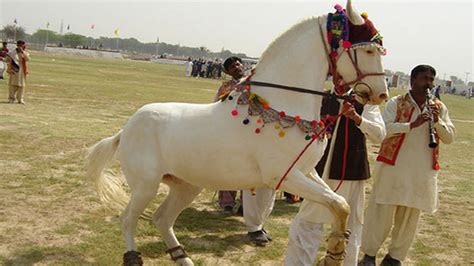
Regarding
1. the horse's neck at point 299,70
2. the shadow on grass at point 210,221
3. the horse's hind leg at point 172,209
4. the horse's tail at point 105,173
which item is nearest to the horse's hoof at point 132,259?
the horse's hind leg at point 172,209

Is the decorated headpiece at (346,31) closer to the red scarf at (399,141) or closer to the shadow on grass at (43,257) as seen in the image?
the red scarf at (399,141)

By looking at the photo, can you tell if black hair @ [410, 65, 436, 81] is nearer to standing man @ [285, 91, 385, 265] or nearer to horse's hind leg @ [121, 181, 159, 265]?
standing man @ [285, 91, 385, 265]

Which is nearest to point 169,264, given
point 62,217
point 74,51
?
point 62,217

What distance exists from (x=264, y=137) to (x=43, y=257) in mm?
2578

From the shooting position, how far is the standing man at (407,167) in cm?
499

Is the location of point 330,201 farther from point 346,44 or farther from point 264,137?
point 346,44

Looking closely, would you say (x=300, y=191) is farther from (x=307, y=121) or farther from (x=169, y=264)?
(x=169, y=264)

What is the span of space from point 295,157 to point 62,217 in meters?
3.48

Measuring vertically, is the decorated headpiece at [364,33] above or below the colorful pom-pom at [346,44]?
above

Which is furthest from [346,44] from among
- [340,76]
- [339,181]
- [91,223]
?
[91,223]

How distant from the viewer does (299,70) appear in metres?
3.75

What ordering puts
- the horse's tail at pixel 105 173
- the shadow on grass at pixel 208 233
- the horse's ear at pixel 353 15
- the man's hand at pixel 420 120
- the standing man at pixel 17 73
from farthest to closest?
1. the standing man at pixel 17 73
2. the shadow on grass at pixel 208 233
3. the horse's tail at pixel 105 173
4. the man's hand at pixel 420 120
5. the horse's ear at pixel 353 15

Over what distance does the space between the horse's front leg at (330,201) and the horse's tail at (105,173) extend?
197 centimetres

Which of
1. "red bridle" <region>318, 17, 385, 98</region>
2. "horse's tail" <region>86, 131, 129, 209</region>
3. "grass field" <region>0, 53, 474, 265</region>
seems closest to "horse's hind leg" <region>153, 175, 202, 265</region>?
"grass field" <region>0, 53, 474, 265</region>
